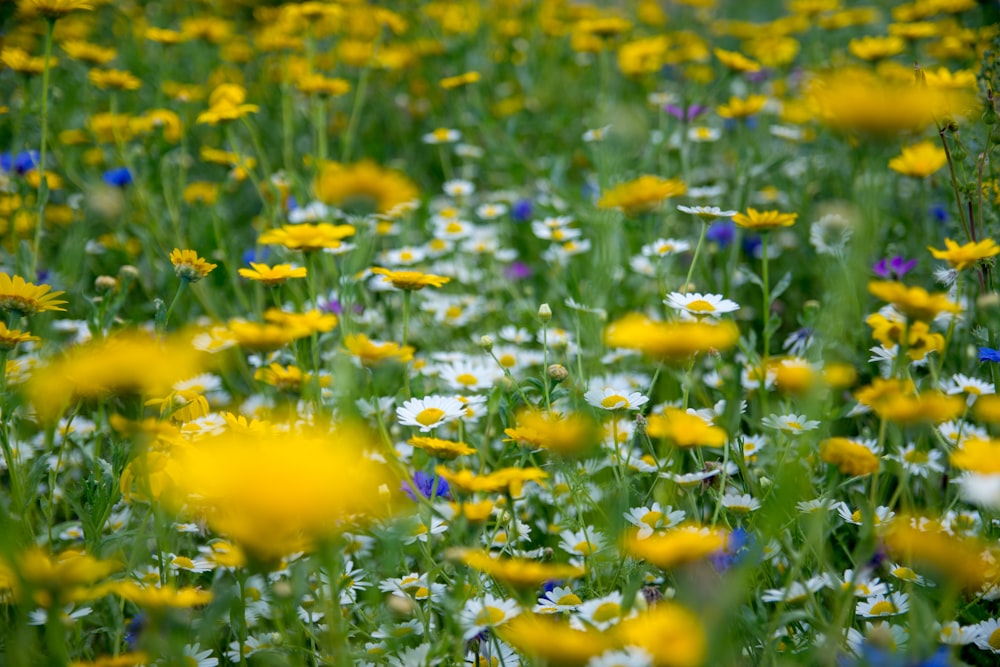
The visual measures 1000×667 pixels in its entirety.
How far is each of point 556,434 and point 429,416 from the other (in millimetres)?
326

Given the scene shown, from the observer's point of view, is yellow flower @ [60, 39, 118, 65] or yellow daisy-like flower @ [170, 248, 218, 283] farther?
yellow flower @ [60, 39, 118, 65]

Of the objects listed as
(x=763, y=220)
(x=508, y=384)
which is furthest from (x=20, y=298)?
(x=763, y=220)

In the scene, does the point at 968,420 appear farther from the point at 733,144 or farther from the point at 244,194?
the point at 244,194

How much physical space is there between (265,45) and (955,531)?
2.73 metres

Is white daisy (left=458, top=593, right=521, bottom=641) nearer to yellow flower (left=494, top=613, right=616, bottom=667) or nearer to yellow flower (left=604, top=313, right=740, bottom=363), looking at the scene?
yellow flower (left=494, top=613, right=616, bottom=667)

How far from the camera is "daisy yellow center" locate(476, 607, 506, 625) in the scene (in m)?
1.09

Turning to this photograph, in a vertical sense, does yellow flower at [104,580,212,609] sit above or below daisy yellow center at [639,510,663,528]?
above

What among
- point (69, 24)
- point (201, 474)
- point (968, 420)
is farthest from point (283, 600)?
point (69, 24)

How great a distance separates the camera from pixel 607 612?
3.55 feet

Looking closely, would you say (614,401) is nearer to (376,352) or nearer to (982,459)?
(376,352)

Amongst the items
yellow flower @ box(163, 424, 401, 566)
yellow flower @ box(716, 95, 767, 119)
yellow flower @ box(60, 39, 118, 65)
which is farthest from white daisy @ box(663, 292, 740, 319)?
yellow flower @ box(60, 39, 118, 65)

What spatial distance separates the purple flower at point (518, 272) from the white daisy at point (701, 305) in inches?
49.0

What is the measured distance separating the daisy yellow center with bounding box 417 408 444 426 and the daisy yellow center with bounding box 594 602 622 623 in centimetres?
42

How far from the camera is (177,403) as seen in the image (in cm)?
152
